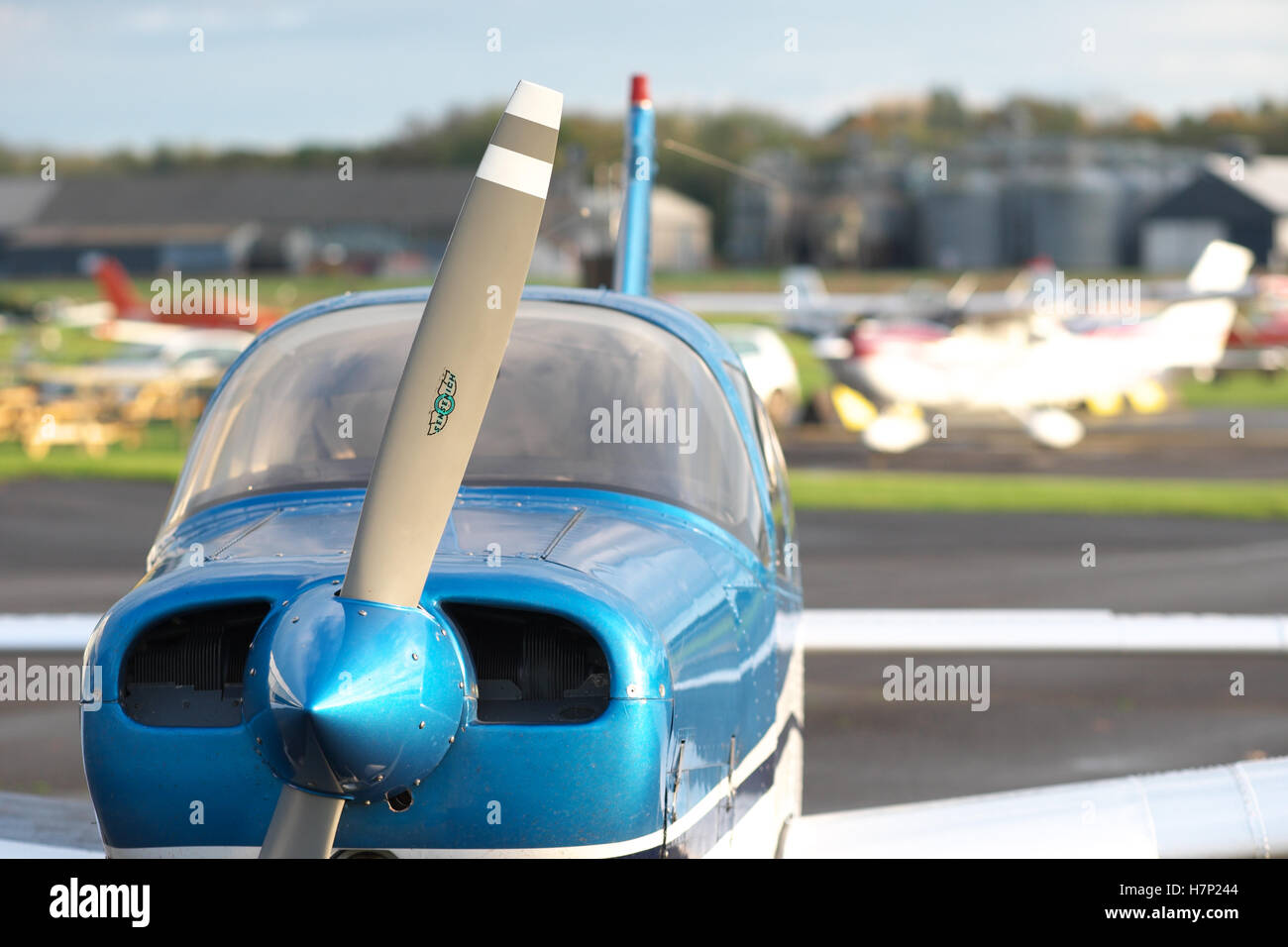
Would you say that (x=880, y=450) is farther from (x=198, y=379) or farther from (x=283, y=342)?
(x=283, y=342)

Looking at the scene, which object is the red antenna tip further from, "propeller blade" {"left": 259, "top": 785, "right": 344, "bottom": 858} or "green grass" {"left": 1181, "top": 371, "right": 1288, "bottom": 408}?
"green grass" {"left": 1181, "top": 371, "right": 1288, "bottom": 408}

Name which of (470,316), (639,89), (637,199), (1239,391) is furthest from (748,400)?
(1239,391)

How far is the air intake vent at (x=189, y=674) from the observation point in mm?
2793

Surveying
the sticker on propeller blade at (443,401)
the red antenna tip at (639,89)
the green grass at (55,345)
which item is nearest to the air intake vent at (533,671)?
the sticker on propeller blade at (443,401)

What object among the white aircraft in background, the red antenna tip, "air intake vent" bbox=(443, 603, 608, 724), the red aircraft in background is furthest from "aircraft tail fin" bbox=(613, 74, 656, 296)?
the red aircraft in background

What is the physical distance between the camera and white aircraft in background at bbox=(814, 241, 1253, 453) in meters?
25.9

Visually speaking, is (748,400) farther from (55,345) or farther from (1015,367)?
(55,345)

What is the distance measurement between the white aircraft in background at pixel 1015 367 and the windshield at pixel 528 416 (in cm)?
2060

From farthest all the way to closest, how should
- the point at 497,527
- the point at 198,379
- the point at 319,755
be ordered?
the point at 198,379
the point at 497,527
the point at 319,755

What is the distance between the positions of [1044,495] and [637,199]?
1295 cm

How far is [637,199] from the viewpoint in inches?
259
